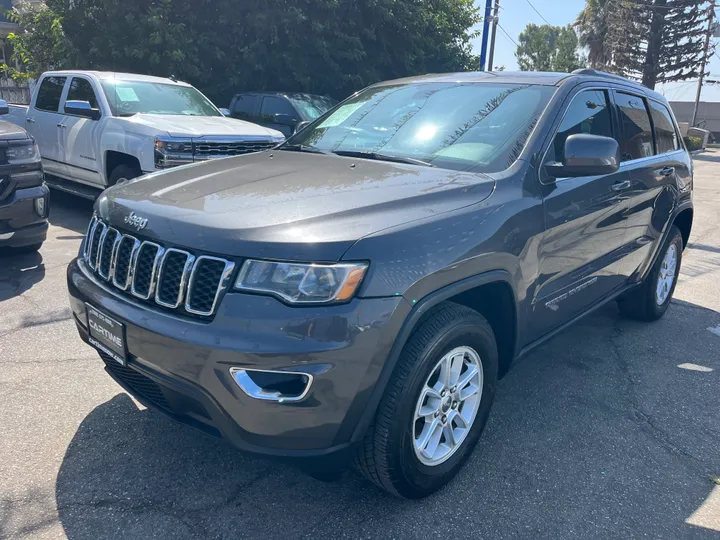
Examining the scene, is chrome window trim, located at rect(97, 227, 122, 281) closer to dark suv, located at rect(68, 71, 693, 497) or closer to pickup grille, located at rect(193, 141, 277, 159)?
dark suv, located at rect(68, 71, 693, 497)

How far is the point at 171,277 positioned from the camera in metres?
2.40

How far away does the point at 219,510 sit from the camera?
2.60 meters

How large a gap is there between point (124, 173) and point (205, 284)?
17.4 feet

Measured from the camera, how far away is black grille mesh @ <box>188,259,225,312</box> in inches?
89.2

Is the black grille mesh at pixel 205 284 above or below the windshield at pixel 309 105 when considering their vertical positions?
below

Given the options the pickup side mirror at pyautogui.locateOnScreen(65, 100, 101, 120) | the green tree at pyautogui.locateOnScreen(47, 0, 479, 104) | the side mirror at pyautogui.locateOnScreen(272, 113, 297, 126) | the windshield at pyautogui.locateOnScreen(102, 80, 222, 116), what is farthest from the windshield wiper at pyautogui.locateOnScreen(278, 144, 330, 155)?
the green tree at pyautogui.locateOnScreen(47, 0, 479, 104)

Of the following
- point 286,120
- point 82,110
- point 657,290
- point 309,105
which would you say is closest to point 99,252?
point 657,290

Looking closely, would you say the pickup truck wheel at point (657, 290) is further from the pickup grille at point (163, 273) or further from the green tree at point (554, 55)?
the green tree at point (554, 55)

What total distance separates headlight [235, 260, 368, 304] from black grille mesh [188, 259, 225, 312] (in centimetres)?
10

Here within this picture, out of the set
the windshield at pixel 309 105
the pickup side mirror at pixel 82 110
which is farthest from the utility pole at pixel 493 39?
the pickup side mirror at pixel 82 110

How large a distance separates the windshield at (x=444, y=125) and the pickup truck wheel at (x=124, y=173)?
354cm

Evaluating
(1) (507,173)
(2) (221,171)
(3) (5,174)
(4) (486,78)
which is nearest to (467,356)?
(1) (507,173)

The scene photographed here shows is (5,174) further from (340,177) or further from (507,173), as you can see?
(507,173)

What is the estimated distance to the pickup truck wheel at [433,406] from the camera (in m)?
2.40
